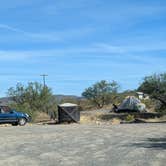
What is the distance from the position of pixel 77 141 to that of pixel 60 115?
22.3m

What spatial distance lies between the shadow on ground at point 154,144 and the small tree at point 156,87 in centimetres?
3522

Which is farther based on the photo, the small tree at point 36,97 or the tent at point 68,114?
the small tree at point 36,97

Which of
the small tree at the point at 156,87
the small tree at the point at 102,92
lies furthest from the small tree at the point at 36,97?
the small tree at the point at 102,92

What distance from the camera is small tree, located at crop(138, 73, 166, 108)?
57.1 meters

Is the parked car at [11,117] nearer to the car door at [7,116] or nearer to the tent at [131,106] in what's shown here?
the car door at [7,116]

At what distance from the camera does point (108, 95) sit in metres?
87.8

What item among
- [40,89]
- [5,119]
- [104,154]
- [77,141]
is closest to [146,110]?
[40,89]

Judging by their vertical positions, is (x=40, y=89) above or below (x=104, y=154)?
above

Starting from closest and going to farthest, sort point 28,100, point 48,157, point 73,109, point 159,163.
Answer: point 159,163 < point 48,157 < point 73,109 < point 28,100

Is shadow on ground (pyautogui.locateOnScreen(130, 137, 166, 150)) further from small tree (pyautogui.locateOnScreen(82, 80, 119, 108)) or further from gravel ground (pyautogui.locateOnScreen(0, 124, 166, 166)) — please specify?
small tree (pyautogui.locateOnScreen(82, 80, 119, 108))

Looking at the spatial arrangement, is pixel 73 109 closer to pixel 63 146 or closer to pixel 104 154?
pixel 63 146

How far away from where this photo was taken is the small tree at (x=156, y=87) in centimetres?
5706

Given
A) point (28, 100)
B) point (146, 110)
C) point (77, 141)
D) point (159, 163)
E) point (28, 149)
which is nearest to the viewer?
point (159, 163)

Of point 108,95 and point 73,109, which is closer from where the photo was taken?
point 73,109
